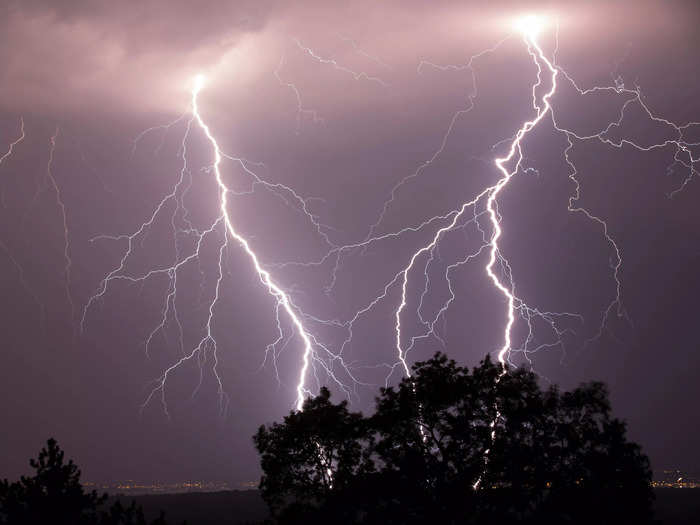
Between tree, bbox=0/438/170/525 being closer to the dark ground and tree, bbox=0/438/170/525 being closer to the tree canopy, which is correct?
the tree canopy

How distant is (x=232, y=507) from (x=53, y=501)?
80.0 ft

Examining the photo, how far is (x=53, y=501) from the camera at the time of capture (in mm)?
9727

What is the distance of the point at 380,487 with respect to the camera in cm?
1180

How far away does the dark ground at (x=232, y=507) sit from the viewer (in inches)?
1071

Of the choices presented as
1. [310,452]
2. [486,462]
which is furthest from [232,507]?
[486,462]

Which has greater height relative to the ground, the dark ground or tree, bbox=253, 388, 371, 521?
tree, bbox=253, 388, 371, 521

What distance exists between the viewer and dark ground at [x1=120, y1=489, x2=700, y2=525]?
27.2m

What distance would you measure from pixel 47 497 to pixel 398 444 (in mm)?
5577

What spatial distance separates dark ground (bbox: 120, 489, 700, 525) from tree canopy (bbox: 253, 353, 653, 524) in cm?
1442

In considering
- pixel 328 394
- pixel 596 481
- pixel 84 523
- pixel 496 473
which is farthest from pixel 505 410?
pixel 84 523

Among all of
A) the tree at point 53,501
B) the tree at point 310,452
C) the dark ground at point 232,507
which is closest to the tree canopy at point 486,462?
the tree at point 310,452

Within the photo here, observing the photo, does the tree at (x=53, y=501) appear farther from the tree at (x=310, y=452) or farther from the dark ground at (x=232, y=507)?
the dark ground at (x=232, y=507)

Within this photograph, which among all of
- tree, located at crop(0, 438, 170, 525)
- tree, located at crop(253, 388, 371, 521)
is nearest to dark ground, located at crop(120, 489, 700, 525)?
tree, located at crop(253, 388, 371, 521)

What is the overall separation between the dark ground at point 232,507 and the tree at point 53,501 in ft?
52.4
